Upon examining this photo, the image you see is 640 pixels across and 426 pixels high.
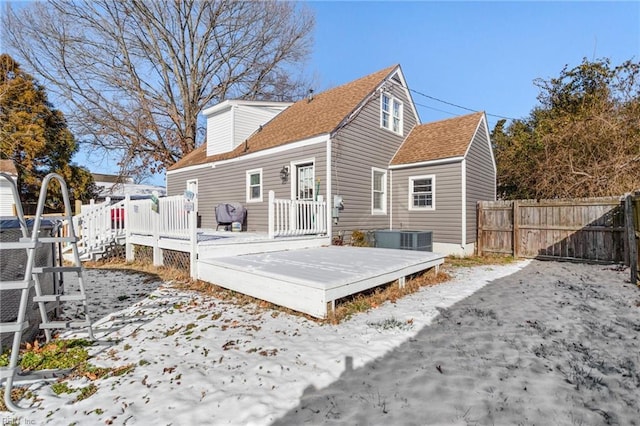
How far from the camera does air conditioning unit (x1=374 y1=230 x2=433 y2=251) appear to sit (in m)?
8.80

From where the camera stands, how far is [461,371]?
2.68 m

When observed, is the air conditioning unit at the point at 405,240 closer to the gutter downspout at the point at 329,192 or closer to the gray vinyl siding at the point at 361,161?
the gray vinyl siding at the point at 361,161

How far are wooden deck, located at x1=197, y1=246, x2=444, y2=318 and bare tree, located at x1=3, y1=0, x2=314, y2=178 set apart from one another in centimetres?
1629

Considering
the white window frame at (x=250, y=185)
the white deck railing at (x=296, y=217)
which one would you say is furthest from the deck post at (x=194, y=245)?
the white window frame at (x=250, y=185)

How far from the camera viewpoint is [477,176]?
10.7m

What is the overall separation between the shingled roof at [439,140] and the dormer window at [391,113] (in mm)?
729

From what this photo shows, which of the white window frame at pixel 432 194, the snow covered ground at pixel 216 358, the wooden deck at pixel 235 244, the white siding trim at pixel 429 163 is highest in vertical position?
the white siding trim at pixel 429 163

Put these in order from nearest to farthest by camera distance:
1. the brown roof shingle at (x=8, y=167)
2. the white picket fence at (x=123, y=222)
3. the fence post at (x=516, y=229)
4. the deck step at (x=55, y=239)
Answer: the deck step at (x=55, y=239) < the white picket fence at (x=123, y=222) < the fence post at (x=516, y=229) < the brown roof shingle at (x=8, y=167)

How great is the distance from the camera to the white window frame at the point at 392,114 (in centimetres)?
1079

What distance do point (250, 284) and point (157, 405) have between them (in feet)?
8.73

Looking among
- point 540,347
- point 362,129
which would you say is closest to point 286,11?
point 362,129

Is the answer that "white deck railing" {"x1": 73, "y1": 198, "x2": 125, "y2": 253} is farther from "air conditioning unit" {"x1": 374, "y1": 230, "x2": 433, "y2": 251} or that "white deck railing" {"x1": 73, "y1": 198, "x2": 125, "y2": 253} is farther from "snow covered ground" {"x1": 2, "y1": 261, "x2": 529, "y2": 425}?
"air conditioning unit" {"x1": 374, "y1": 230, "x2": 433, "y2": 251}

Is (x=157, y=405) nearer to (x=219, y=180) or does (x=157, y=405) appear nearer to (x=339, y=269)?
(x=339, y=269)

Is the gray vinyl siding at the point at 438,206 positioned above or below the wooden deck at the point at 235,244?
above
